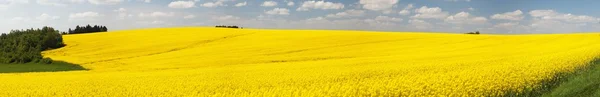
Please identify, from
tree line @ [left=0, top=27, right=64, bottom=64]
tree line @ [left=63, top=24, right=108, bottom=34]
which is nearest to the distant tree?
tree line @ [left=63, top=24, right=108, bottom=34]

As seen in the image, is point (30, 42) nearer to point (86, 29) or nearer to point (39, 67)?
point (39, 67)

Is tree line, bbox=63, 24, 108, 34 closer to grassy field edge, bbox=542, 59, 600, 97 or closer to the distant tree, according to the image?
the distant tree

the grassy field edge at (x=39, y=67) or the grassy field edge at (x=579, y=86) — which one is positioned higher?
the grassy field edge at (x=579, y=86)

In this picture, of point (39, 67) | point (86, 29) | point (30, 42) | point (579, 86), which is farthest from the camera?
point (86, 29)

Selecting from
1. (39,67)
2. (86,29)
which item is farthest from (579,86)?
(86,29)

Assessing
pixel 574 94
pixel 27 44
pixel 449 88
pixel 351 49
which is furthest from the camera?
pixel 27 44

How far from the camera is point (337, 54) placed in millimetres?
32531

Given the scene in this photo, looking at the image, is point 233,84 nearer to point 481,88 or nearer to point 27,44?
point 481,88

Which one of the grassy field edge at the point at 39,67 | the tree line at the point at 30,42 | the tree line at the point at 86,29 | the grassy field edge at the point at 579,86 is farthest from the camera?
the tree line at the point at 86,29

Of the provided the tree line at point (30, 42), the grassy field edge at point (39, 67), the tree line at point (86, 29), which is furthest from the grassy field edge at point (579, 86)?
the tree line at point (86, 29)

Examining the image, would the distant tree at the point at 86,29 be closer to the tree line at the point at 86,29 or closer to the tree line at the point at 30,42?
the tree line at the point at 86,29

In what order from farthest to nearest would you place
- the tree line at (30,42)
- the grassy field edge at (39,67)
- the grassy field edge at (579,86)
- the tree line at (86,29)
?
the tree line at (86,29)
the tree line at (30,42)
the grassy field edge at (39,67)
the grassy field edge at (579,86)

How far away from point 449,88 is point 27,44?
1546 inches

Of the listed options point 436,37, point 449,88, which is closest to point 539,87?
point 449,88
